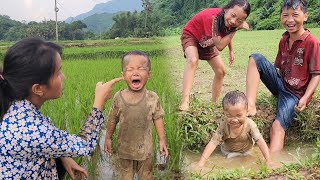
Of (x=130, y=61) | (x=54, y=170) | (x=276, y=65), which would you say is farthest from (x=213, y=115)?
(x=54, y=170)

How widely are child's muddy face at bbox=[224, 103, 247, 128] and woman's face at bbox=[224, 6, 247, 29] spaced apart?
79 centimetres

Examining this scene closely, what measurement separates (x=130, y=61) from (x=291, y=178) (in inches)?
36.8

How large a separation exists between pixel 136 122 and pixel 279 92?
53.8 inches

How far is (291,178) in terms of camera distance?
178 cm

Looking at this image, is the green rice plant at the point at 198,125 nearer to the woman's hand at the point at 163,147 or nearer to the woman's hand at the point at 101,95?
the woman's hand at the point at 163,147

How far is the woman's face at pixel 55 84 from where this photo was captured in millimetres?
1692

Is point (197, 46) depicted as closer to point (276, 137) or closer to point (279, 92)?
point (279, 92)

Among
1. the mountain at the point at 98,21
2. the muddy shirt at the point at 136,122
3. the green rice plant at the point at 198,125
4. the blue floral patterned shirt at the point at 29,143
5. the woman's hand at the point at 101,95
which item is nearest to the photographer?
the blue floral patterned shirt at the point at 29,143

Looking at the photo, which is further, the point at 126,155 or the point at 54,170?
the point at 126,155

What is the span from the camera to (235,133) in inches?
101

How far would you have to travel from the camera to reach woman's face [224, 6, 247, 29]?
2938 mm

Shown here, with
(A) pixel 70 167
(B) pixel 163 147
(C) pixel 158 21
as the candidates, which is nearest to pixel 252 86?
(B) pixel 163 147

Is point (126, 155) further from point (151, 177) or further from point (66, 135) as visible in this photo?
point (66, 135)

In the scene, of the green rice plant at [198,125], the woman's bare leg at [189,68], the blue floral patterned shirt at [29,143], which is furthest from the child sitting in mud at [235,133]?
the blue floral patterned shirt at [29,143]
